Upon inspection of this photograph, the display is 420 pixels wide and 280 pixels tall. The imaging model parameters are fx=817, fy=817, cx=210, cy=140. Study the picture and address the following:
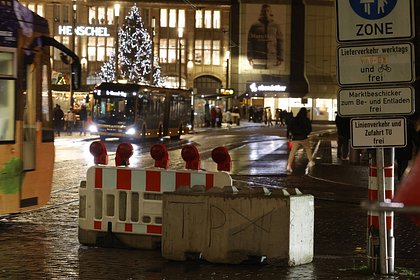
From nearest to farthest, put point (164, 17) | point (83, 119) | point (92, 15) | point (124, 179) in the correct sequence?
point (124, 179) → point (83, 119) → point (92, 15) → point (164, 17)

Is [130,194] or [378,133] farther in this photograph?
[130,194]

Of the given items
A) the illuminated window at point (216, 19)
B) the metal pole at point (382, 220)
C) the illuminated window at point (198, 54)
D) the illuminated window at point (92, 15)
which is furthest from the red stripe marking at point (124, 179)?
the illuminated window at point (216, 19)

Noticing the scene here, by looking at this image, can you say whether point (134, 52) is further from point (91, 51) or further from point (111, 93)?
point (111, 93)

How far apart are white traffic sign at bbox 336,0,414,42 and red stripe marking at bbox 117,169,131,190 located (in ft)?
10.3

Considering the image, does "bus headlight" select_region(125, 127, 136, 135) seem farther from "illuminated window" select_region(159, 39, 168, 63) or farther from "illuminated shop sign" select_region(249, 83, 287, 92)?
"illuminated window" select_region(159, 39, 168, 63)

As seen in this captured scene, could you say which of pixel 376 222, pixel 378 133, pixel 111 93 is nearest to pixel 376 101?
pixel 378 133

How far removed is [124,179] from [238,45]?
8102 cm

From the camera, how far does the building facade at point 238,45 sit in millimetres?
89750

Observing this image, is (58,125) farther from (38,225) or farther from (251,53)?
(251,53)

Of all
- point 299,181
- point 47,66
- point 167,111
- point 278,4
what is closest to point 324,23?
point 278,4

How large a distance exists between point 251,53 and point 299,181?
70.1 meters

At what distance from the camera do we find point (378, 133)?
325 inches

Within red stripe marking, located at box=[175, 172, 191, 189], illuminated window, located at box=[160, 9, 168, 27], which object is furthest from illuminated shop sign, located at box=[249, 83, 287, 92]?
red stripe marking, located at box=[175, 172, 191, 189]

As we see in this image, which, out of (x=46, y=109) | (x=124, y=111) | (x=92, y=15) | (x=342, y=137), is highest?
(x=92, y=15)
